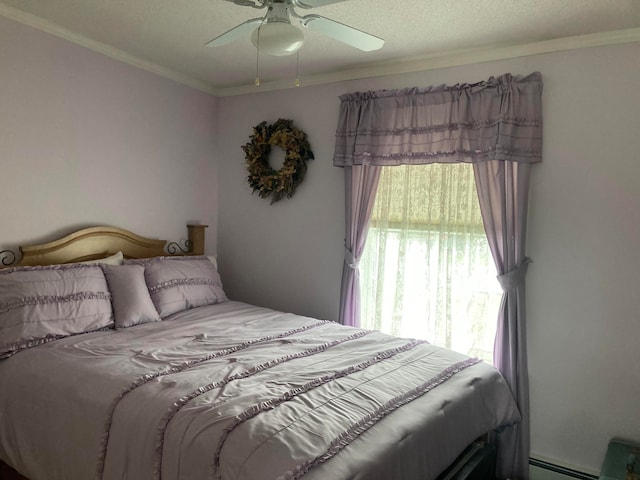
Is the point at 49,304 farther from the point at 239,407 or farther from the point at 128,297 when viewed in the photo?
the point at 239,407

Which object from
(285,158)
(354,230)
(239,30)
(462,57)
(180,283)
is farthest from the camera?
(285,158)

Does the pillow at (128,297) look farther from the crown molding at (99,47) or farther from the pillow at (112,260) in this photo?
the crown molding at (99,47)

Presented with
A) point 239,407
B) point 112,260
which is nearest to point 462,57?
point 239,407

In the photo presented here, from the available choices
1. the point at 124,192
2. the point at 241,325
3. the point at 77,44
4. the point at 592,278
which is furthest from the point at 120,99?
the point at 592,278

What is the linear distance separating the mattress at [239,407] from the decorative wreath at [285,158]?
55.4 inches

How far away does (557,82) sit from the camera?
264 cm

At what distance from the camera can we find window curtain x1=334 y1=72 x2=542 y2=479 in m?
2.67

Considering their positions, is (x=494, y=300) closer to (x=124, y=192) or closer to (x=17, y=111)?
(x=124, y=192)

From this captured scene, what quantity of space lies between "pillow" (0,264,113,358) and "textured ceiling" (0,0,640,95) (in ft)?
4.62

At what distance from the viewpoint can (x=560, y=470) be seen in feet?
8.64

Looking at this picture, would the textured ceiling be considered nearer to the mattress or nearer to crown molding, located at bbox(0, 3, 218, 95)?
crown molding, located at bbox(0, 3, 218, 95)

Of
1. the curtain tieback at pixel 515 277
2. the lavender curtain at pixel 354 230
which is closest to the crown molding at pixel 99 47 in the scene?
the lavender curtain at pixel 354 230

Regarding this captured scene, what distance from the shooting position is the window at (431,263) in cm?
289

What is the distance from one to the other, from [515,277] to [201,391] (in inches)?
72.2
